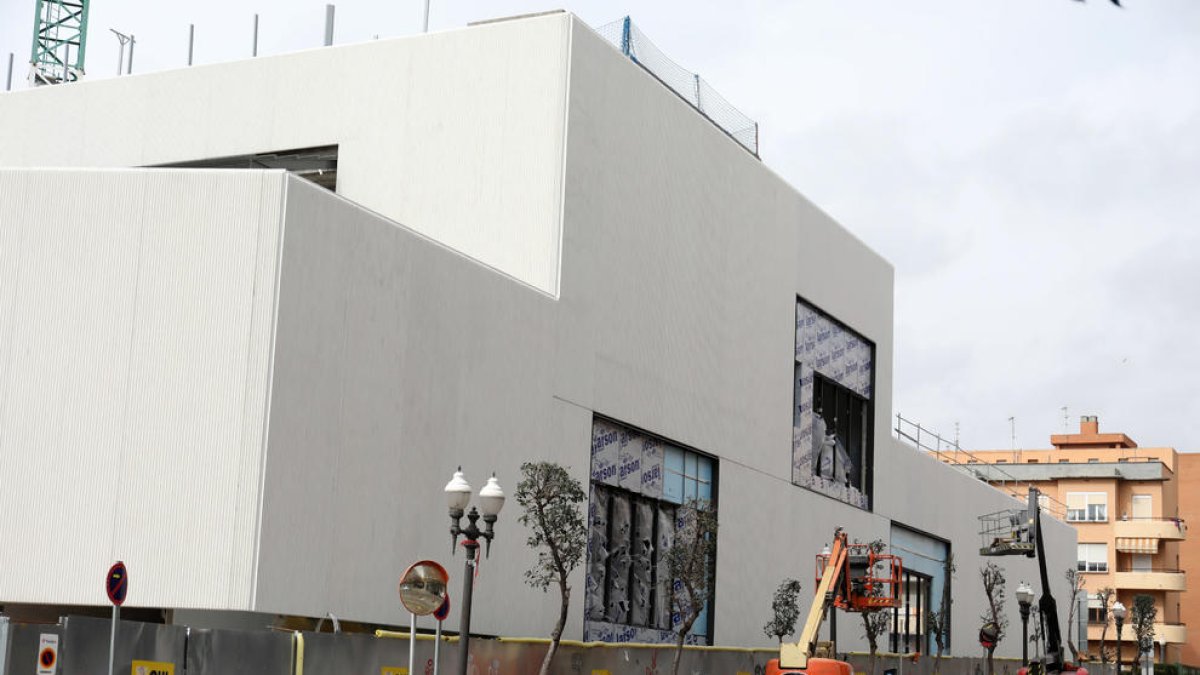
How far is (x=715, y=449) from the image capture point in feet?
129

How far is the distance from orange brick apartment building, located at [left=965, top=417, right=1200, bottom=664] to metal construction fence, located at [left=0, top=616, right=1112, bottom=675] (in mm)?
67173

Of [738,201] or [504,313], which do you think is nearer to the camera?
[504,313]

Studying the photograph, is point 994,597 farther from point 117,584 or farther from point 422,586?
point 117,584

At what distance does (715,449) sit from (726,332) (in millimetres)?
2919

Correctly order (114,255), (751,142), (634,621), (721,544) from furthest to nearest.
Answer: (751,142) → (721,544) → (634,621) → (114,255)

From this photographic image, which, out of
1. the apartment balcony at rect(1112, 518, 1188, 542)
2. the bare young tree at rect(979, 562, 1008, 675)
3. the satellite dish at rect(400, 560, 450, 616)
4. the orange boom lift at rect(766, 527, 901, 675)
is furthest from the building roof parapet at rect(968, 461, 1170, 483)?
the satellite dish at rect(400, 560, 450, 616)

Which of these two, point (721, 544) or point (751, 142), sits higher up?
point (751, 142)

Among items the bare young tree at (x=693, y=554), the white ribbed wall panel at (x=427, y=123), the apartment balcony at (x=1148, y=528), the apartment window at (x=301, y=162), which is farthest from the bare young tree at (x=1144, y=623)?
the apartment window at (x=301, y=162)

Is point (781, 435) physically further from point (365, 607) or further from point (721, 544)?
point (365, 607)

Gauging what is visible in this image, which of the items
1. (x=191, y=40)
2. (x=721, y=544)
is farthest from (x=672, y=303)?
(x=191, y=40)

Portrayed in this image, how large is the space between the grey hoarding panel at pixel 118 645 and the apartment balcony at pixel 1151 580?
260 feet

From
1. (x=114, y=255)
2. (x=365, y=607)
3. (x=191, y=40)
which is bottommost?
(x=365, y=607)

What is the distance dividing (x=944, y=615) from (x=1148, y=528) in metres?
41.8

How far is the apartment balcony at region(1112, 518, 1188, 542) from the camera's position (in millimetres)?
92000
